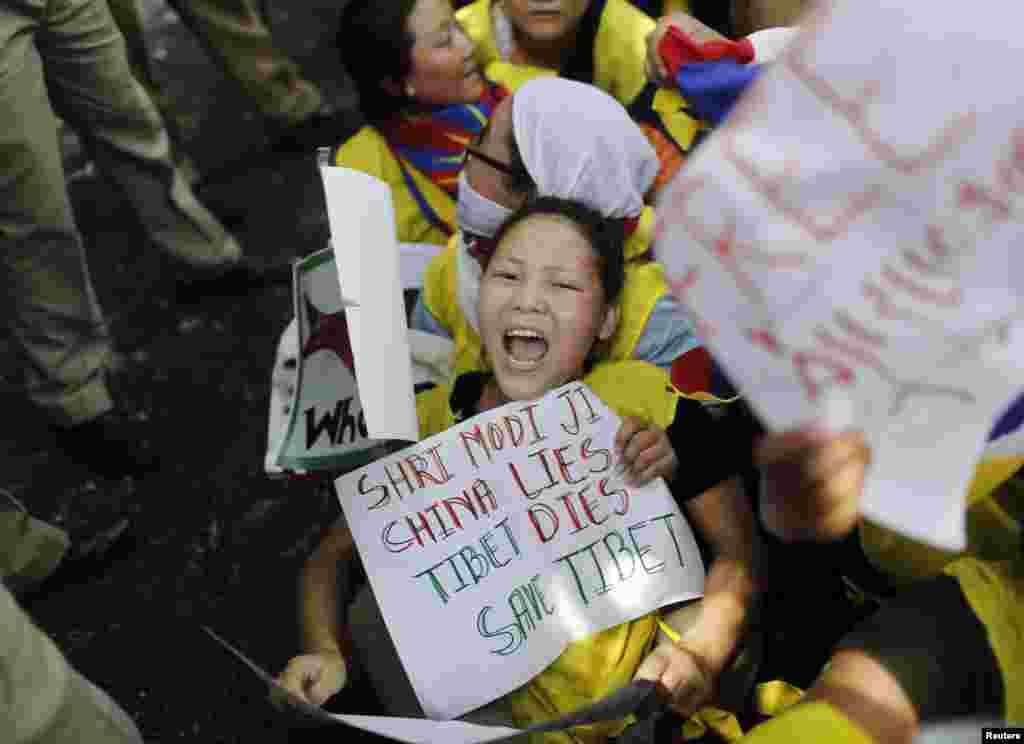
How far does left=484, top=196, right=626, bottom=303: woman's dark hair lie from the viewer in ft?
5.83

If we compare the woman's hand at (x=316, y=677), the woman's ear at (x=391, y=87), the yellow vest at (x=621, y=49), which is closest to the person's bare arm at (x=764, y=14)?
the yellow vest at (x=621, y=49)

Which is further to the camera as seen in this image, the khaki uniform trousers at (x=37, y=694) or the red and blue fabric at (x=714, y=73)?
the red and blue fabric at (x=714, y=73)

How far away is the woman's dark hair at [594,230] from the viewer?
178 centimetres

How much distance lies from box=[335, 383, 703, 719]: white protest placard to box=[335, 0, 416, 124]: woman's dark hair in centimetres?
110

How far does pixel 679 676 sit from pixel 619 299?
0.67 m

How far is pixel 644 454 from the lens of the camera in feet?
5.20

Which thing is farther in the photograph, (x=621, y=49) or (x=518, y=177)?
(x=621, y=49)

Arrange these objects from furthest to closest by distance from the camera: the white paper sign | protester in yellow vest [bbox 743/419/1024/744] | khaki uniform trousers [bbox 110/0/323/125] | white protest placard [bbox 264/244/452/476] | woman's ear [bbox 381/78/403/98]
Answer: khaki uniform trousers [bbox 110/0/323/125] < woman's ear [bbox 381/78/403/98] < white protest placard [bbox 264/244/452/476] < the white paper sign < protester in yellow vest [bbox 743/419/1024/744]

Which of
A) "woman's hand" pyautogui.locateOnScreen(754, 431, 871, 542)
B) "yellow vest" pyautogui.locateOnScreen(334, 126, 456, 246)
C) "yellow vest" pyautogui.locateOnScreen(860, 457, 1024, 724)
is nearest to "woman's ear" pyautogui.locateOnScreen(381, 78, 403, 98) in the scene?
"yellow vest" pyautogui.locateOnScreen(334, 126, 456, 246)

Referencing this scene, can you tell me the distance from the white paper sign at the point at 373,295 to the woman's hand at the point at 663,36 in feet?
2.20

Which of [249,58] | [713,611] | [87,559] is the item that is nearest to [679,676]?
[713,611]

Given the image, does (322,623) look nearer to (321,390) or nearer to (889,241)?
(321,390)

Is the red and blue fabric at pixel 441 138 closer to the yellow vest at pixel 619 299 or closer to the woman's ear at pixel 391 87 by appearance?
the woman's ear at pixel 391 87

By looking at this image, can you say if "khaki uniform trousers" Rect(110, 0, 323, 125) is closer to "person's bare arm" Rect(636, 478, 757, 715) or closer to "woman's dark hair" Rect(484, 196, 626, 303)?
"woman's dark hair" Rect(484, 196, 626, 303)
